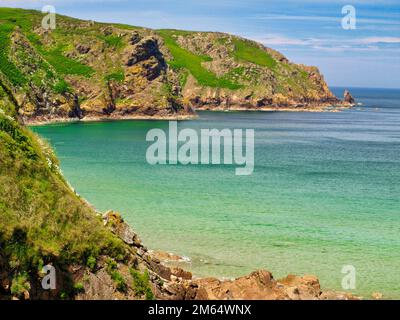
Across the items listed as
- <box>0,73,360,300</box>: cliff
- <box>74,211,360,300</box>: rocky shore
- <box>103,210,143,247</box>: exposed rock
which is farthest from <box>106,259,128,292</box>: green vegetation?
<box>103,210,143,247</box>: exposed rock

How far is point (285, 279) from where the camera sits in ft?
103

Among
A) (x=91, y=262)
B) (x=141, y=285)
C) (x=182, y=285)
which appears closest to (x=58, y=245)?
(x=91, y=262)

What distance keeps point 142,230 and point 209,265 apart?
29.0ft

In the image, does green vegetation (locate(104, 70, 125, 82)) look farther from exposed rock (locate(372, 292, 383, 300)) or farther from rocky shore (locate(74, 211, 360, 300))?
exposed rock (locate(372, 292, 383, 300))

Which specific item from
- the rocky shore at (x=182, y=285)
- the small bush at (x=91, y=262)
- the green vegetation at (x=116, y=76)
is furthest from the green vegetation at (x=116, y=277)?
the green vegetation at (x=116, y=76)

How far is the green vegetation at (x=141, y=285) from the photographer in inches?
929

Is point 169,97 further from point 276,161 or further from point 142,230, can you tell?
point 142,230

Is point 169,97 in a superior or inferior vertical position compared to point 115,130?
superior

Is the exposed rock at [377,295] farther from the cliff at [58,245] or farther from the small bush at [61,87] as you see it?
the small bush at [61,87]

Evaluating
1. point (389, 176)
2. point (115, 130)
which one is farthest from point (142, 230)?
point (115, 130)

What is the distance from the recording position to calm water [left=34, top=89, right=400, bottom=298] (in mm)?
36541

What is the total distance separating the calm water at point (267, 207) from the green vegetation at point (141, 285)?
10.3 metres

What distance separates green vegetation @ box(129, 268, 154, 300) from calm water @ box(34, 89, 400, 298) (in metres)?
10.3

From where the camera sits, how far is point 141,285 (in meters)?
23.9
